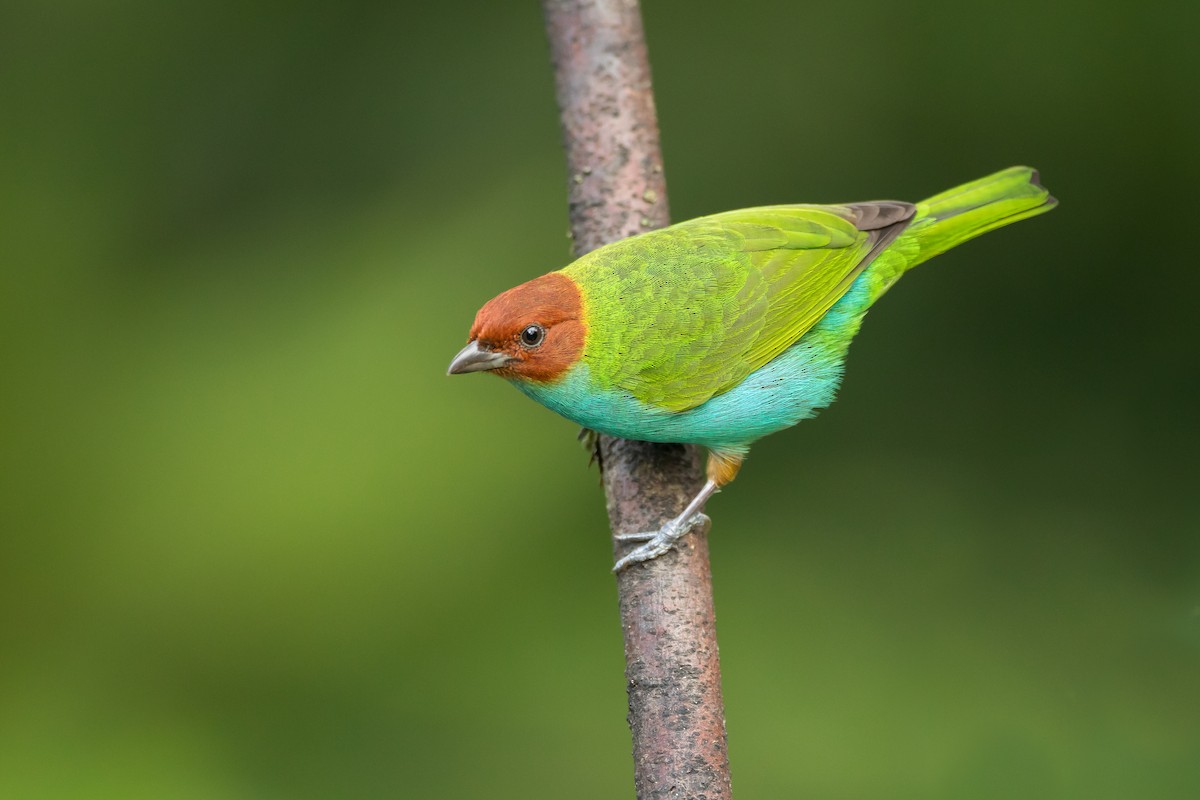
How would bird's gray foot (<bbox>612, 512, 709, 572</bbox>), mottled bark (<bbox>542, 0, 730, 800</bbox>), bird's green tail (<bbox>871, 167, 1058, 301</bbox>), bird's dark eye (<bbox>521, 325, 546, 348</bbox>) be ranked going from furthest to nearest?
bird's green tail (<bbox>871, 167, 1058, 301</bbox>), bird's dark eye (<bbox>521, 325, 546, 348</bbox>), bird's gray foot (<bbox>612, 512, 709, 572</bbox>), mottled bark (<bbox>542, 0, 730, 800</bbox>)

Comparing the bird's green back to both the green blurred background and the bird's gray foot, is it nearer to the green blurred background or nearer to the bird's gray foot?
the bird's gray foot

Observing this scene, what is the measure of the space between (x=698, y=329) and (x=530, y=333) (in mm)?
479

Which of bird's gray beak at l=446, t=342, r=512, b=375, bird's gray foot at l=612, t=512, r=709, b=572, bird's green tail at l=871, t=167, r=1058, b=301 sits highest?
bird's green tail at l=871, t=167, r=1058, b=301

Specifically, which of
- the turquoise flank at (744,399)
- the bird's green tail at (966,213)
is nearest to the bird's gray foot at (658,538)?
the turquoise flank at (744,399)

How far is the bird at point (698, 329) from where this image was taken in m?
3.09

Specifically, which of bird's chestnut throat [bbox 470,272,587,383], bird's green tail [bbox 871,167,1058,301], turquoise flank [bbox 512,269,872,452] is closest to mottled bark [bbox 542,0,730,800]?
turquoise flank [bbox 512,269,872,452]

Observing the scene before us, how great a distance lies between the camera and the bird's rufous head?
3033mm

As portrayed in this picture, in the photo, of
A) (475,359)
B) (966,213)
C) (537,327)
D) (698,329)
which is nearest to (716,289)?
(698,329)

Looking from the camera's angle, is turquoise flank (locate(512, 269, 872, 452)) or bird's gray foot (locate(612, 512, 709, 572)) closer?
bird's gray foot (locate(612, 512, 709, 572))

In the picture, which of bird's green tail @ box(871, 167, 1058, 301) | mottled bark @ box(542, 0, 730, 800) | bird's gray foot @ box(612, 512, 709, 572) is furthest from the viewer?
bird's green tail @ box(871, 167, 1058, 301)

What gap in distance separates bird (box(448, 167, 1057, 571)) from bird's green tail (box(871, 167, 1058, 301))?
2.2 inches

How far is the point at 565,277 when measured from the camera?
10.4 ft

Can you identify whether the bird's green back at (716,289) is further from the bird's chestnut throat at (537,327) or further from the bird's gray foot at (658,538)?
the bird's gray foot at (658,538)

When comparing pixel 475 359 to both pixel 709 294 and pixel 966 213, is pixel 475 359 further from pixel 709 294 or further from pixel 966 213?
pixel 966 213
